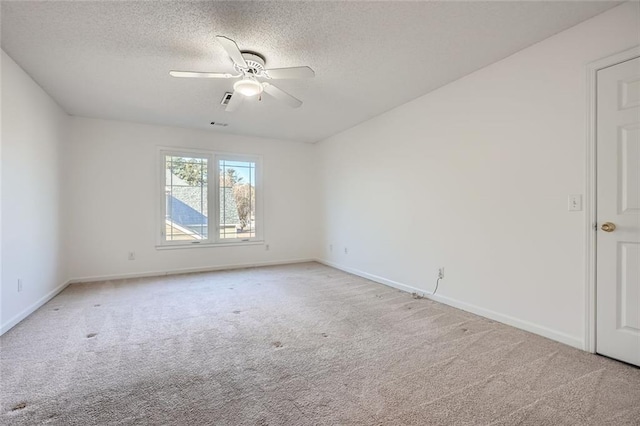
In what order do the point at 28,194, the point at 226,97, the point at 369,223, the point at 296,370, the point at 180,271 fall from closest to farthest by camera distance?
1. the point at 296,370
2. the point at 28,194
3. the point at 226,97
4. the point at 369,223
5. the point at 180,271

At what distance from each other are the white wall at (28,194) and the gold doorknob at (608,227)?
493cm

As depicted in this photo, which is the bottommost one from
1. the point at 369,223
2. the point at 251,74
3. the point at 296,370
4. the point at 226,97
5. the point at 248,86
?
the point at 296,370

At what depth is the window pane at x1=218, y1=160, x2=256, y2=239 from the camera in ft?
18.0

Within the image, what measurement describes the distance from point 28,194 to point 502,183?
192 inches

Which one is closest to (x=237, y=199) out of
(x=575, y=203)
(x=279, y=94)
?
(x=279, y=94)

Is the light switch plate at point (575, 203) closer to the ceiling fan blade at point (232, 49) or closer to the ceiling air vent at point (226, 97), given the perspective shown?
the ceiling fan blade at point (232, 49)

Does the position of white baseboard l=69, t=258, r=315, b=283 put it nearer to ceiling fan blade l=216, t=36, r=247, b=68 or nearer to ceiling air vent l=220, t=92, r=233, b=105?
ceiling air vent l=220, t=92, r=233, b=105

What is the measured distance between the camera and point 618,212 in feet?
6.98

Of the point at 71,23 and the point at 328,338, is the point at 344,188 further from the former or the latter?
the point at 71,23

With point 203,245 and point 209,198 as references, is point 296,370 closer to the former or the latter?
point 203,245

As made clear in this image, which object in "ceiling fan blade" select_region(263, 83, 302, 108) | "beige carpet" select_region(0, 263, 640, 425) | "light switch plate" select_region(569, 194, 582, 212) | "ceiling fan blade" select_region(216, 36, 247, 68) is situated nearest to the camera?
"beige carpet" select_region(0, 263, 640, 425)

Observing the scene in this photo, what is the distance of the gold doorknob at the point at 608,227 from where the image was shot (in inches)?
84.2

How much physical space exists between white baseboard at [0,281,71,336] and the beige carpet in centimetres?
6

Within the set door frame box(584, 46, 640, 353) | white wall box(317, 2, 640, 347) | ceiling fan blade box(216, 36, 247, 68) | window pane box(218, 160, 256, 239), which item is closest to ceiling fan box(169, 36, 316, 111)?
ceiling fan blade box(216, 36, 247, 68)
